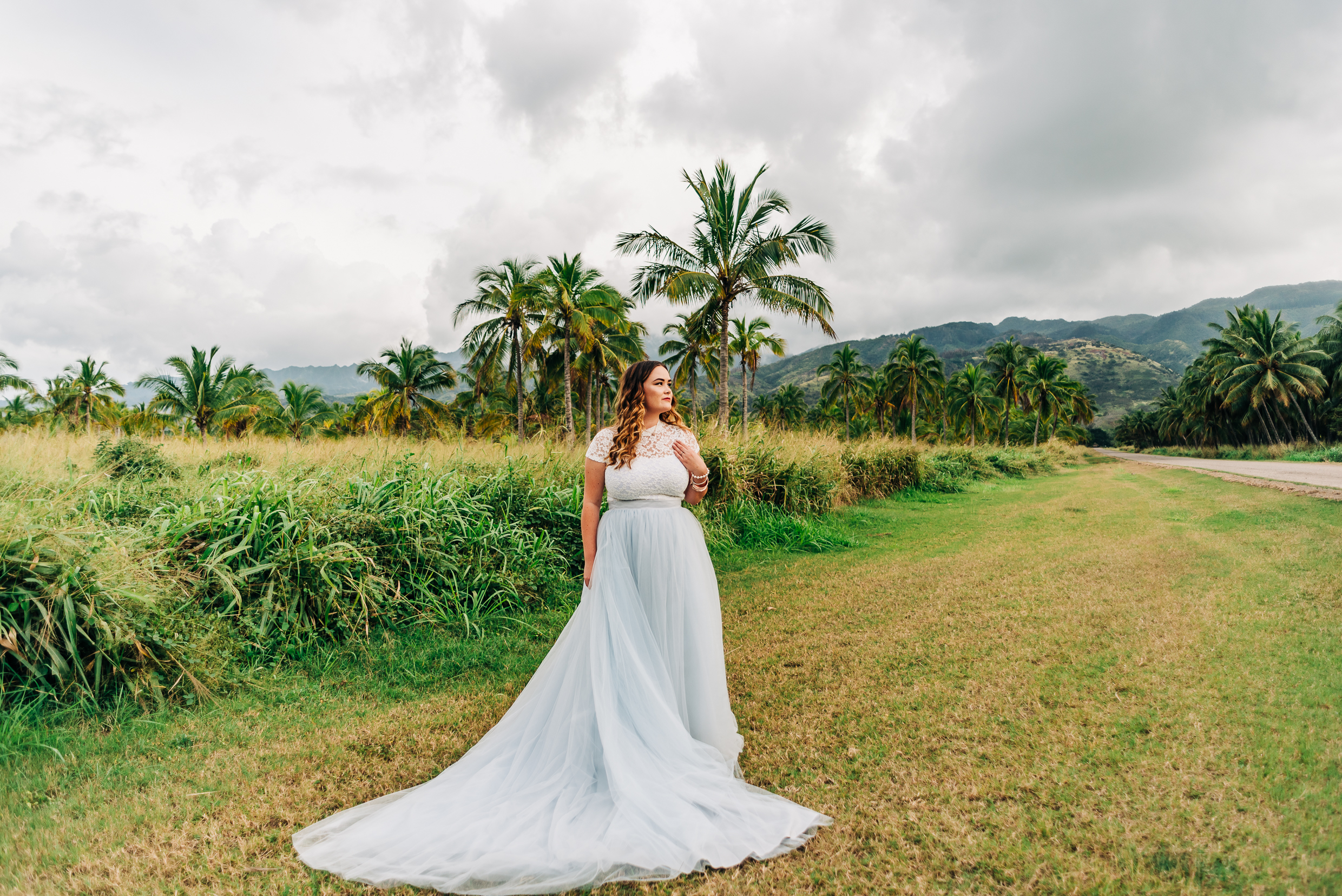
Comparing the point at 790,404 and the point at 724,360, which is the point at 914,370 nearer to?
the point at 790,404

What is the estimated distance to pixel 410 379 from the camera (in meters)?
34.2

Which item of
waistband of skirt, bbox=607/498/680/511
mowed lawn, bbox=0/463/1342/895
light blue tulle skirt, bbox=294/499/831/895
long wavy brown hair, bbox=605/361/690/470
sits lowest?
mowed lawn, bbox=0/463/1342/895

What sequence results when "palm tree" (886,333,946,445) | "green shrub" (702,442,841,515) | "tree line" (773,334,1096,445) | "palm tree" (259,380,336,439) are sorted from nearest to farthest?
"green shrub" (702,442,841,515)
"palm tree" (259,380,336,439)
"palm tree" (886,333,946,445)
"tree line" (773,334,1096,445)

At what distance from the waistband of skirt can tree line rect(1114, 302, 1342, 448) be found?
2002 inches

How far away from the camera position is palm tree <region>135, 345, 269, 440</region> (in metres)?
26.9

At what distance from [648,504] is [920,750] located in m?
1.93

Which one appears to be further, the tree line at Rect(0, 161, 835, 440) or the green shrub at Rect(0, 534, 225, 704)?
the tree line at Rect(0, 161, 835, 440)

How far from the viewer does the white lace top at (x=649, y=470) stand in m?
3.31

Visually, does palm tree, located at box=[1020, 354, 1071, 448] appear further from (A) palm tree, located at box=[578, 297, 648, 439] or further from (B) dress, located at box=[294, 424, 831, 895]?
(B) dress, located at box=[294, 424, 831, 895]

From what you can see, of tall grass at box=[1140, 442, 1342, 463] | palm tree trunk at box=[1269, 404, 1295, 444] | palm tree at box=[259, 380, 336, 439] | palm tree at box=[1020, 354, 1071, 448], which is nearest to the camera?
tall grass at box=[1140, 442, 1342, 463]

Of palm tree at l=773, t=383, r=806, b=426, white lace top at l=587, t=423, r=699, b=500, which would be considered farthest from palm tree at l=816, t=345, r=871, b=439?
white lace top at l=587, t=423, r=699, b=500

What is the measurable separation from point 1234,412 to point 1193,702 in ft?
200

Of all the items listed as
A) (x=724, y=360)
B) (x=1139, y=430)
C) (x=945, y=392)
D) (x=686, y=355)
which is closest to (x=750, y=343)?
(x=686, y=355)

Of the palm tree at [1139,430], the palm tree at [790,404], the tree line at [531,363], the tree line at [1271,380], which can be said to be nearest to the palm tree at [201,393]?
the tree line at [531,363]
